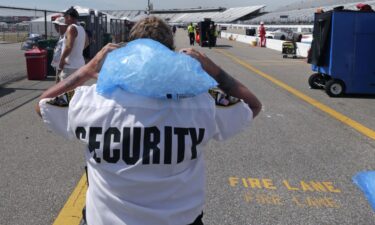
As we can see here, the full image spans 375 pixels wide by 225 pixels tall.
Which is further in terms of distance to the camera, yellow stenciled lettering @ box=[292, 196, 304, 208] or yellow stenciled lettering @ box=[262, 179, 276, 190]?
yellow stenciled lettering @ box=[262, 179, 276, 190]

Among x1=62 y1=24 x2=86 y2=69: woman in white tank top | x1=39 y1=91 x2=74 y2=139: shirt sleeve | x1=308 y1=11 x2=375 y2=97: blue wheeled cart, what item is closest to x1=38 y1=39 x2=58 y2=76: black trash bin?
x1=308 y1=11 x2=375 y2=97: blue wheeled cart

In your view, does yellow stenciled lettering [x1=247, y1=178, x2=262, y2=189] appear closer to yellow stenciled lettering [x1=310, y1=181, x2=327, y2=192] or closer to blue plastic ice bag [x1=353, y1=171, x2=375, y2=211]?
yellow stenciled lettering [x1=310, y1=181, x2=327, y2=192]

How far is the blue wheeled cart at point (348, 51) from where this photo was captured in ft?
36.3

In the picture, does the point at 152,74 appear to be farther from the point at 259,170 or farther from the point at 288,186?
the point at 259,170

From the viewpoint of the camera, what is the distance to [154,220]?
1.80 m

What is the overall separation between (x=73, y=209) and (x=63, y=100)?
249 centimetres

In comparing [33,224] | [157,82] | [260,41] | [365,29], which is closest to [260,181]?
[33,224]

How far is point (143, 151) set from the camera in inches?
69.6

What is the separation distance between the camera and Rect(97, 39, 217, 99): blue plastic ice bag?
1.68 meters

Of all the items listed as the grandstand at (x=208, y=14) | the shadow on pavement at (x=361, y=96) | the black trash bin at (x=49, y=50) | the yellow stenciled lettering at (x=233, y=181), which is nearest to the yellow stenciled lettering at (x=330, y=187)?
the yellow stenciled lettering at (x=233, y=181)

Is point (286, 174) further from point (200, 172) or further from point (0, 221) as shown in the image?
point (200, 172)

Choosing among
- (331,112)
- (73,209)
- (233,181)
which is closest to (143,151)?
(73,209)

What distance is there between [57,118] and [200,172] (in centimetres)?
63

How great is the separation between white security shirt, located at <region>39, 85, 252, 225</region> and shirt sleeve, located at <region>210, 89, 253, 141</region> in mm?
52
